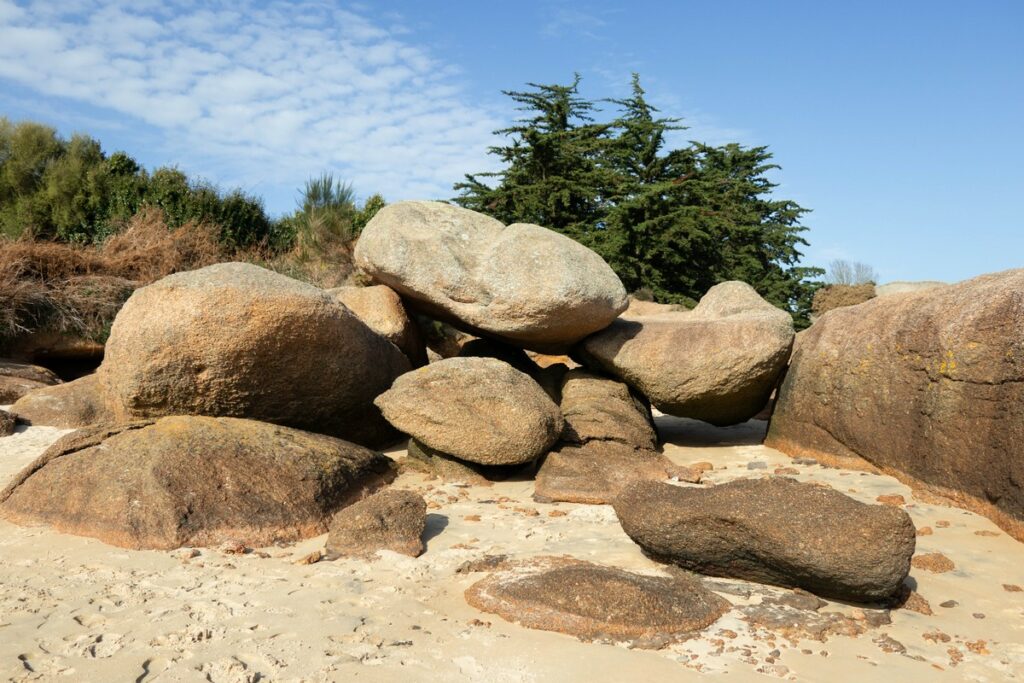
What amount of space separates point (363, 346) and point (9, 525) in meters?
3.07

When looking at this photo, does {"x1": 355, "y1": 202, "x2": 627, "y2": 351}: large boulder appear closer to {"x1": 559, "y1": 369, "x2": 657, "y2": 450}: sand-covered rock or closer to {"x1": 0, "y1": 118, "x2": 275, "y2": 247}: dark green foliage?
{"x1": 559, "y1": 369, "x2": 657, "y2": 450}: sand-covered rock

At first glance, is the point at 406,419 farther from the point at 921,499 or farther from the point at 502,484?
the point at 921,499

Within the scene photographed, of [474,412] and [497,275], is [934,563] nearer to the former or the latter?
[474,412]

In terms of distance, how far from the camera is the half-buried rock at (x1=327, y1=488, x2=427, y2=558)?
4.80 meters

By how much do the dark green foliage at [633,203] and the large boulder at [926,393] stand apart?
8.47 metres

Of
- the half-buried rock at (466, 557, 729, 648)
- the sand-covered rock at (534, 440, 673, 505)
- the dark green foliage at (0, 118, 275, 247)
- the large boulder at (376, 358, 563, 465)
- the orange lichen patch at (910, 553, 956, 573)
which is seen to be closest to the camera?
the half-buried rock at (466, 557, 729, 648)

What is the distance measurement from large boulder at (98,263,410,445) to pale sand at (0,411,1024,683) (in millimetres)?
1691

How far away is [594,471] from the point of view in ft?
21.6

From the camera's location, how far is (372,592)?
4.20 meters

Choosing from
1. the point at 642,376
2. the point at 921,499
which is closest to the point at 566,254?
the point at 642,376

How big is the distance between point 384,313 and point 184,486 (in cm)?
351

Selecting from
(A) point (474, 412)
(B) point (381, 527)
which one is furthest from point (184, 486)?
(A) point (474, 412)

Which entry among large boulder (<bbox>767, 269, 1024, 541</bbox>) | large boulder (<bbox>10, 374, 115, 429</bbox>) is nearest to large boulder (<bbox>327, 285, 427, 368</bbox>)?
large boulder (<bbox>10, 374, 115, 429</bbox>)

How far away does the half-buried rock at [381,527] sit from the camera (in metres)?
4.80
